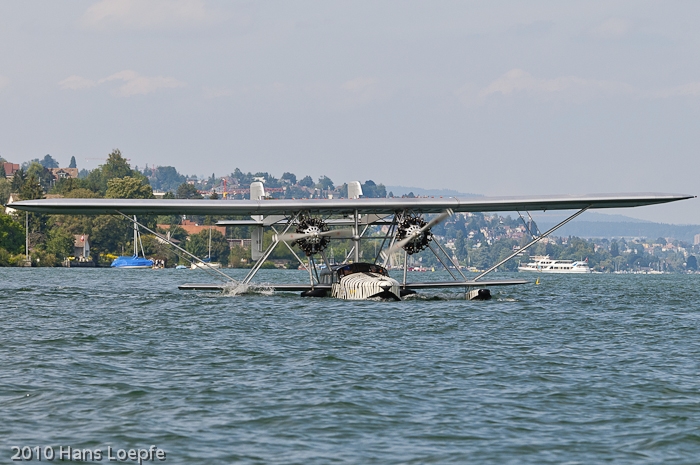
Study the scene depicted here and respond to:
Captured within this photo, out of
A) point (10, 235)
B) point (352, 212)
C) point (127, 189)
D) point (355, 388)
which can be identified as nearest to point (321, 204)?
point (352, 212)

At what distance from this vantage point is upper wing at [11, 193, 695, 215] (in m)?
36.5

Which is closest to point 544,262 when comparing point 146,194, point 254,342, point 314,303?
point 146,194

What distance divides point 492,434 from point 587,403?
9.02 feet

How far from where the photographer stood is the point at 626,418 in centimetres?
1449

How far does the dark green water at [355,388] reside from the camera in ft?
42.0

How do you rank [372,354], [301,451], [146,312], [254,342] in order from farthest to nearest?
[146,312] → [254,342] → [372,354] → [301,451]

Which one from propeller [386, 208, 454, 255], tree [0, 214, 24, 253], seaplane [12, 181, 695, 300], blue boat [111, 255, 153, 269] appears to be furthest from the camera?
blue boat [111, 255, 153, 269]

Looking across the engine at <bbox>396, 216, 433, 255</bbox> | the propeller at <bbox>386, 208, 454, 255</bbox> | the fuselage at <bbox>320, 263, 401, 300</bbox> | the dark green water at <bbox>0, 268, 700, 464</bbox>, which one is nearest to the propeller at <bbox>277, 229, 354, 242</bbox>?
the fuselage at <bbox>320, 263, 401, 300</bbox>

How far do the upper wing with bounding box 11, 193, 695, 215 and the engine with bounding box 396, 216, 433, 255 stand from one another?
0.55 meters

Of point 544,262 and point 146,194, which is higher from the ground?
point 146,194

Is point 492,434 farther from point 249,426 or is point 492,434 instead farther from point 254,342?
point 254,342

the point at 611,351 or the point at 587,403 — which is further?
the point at 611,351

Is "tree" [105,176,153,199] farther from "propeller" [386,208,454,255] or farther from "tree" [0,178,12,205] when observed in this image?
"propeller" [386,208,454,255]

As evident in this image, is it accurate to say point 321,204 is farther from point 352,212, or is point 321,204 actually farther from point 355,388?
point 355,388
